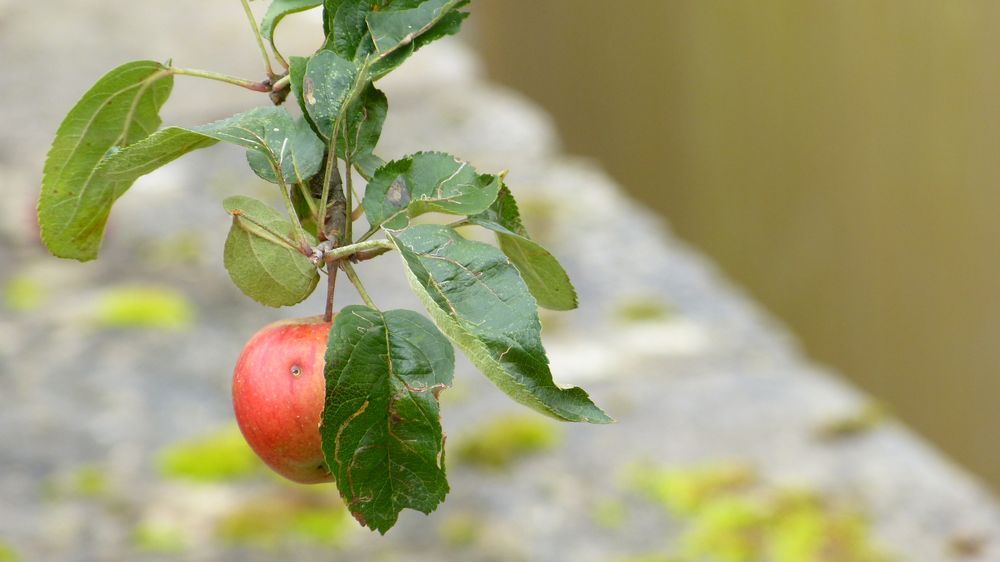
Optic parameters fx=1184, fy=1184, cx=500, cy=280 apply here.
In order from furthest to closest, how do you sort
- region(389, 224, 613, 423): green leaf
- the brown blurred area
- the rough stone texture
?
1. the brown blurred area
2. the rough stone texture
3. region(389, 224, 613, 423): green leaf

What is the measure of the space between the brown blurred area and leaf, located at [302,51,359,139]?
2712 millimetres

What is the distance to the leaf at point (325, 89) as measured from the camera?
1.14ft

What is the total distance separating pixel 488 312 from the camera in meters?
0.31

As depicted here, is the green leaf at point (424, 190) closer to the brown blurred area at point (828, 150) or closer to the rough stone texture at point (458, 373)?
the rough stone texture at point (458, 373)

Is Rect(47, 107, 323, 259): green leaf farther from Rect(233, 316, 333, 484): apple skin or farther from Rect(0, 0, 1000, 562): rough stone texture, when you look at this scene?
Rect(0, 0, 1000, 562): rough stone texture

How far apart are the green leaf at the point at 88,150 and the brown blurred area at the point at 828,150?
2.70 metres

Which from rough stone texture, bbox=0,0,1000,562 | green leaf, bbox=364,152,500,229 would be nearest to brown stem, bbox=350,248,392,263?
green leaf, bbox=364,152,500,229

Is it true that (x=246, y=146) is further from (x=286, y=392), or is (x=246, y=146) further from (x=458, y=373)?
(x=458, y=373)

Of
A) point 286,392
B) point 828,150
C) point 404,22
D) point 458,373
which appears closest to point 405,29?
point 404,22

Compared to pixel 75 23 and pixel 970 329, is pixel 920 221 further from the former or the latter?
pixel 75 23

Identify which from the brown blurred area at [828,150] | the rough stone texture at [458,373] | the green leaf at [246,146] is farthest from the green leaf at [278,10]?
the brown blurred area at [828,150]

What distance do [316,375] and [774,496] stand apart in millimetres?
1665

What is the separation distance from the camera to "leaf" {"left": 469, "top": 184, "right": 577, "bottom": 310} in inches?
14.7

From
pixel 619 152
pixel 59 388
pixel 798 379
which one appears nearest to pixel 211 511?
pixel 59 388
